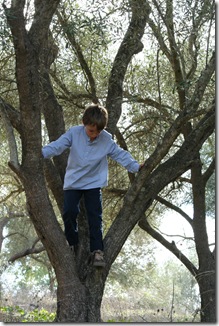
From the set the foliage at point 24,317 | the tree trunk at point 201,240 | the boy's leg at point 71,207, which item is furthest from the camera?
the tree trunk at point 201,240

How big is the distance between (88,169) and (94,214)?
500 mm

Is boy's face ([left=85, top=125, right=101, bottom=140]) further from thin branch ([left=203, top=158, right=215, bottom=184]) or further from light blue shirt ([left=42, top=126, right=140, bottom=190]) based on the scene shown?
thin branch ([left=203, top=158, right=215, bottom=184])

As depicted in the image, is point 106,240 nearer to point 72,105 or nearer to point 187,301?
point 72,105

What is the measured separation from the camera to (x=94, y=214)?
7.23 metres

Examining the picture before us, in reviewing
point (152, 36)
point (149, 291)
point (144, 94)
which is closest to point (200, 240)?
point (144, 94)

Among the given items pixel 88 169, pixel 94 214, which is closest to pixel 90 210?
pixel 94 214

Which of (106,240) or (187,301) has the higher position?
(187,301)

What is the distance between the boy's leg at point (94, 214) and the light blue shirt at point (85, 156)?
91 mm

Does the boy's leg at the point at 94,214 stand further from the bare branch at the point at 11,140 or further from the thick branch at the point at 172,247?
the thick branch at the point at 172,247

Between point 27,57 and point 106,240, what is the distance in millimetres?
2258

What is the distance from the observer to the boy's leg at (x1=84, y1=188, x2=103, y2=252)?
7.21 metres

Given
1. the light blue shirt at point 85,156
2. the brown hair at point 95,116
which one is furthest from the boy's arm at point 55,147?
the brown hair at point 95,116

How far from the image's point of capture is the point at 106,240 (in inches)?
299

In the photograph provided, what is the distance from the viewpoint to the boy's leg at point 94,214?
7.21 metres
